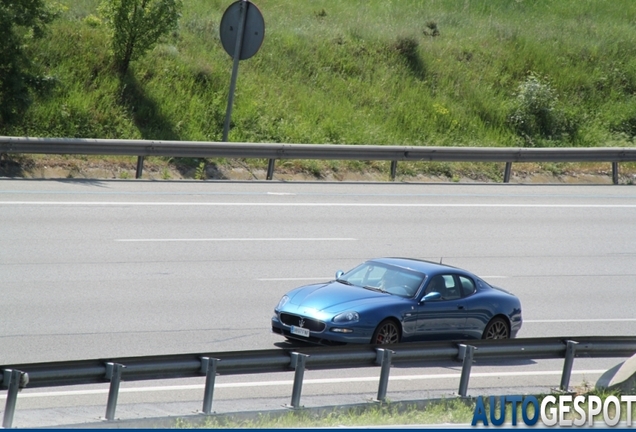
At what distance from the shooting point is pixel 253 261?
16.4 meters

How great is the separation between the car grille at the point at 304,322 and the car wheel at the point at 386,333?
72 cm

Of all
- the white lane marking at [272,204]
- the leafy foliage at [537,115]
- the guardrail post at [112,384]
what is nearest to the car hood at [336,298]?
the guardrail post at [112,384]

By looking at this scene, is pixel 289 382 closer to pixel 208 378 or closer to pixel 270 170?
pixel 208 378

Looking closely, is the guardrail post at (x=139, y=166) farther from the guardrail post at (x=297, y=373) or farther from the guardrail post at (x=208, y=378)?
the guardrail post at (x=208, y=378)

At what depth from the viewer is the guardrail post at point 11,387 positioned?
7484 mm

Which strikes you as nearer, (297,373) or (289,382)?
(297,373)

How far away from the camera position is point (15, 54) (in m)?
20.8

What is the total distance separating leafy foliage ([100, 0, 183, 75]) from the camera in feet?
75.9

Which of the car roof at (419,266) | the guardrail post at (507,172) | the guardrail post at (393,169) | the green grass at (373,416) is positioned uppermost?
the guardrail post at (507,172)

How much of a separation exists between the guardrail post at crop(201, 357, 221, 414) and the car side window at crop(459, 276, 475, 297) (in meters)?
5.63

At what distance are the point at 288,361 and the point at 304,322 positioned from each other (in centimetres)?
287

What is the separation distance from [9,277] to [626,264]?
1169 centimetres

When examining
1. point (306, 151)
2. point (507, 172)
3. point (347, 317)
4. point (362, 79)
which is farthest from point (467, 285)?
point (362, 79)

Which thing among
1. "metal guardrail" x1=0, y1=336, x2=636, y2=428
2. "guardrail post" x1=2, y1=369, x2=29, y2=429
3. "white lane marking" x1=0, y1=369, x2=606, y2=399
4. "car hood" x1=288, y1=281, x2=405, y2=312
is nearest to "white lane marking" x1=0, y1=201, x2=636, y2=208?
"car hood" x1=288, y1=281, x2=405, y2=312
